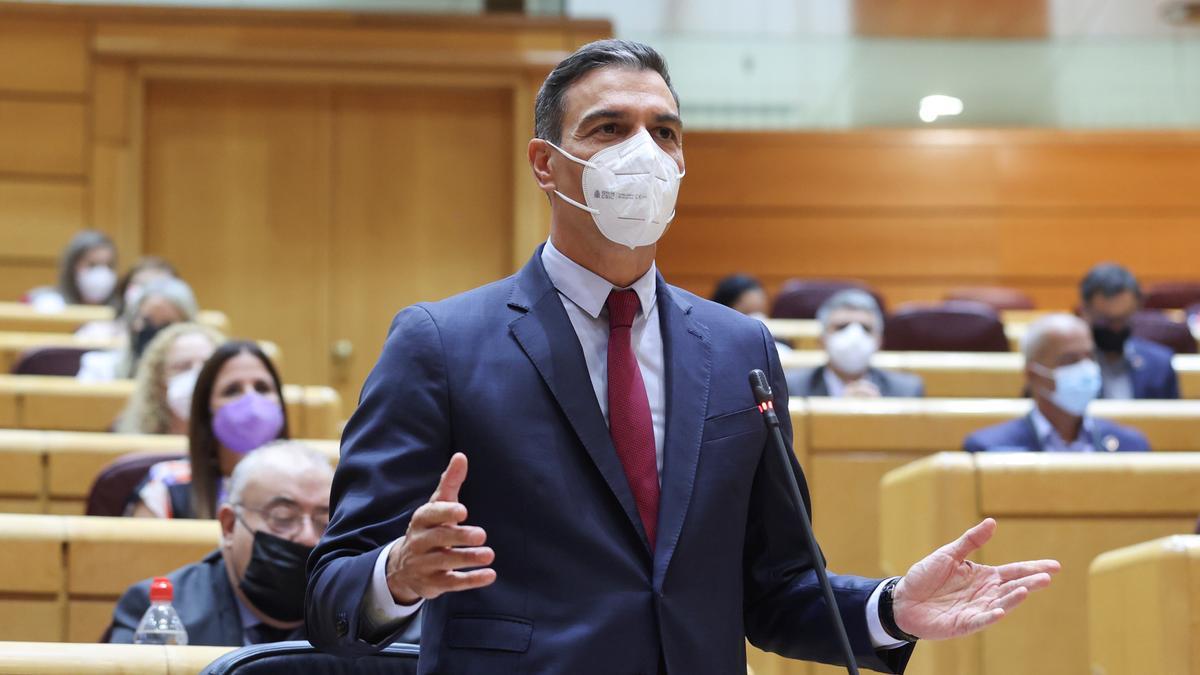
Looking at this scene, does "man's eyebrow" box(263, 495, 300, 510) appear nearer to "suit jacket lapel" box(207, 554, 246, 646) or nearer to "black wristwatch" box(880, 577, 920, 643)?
"suit jacket lapel" box(207, 554, 246, 646)

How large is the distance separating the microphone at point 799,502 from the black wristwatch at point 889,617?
3cm

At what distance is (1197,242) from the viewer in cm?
784

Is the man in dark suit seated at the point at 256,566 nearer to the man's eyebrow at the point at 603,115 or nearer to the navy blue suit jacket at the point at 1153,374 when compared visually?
the man's eyebrow at the point at 603,115

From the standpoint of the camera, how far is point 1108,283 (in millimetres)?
4688

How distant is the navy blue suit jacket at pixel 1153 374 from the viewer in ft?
13.5

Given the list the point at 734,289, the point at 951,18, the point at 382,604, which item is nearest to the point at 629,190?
the point at 382,604

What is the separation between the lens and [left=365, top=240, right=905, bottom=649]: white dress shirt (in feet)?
3.87

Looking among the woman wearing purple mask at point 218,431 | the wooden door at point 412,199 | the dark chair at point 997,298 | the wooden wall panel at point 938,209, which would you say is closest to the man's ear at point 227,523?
the woman wearing purple mask at point 218,431

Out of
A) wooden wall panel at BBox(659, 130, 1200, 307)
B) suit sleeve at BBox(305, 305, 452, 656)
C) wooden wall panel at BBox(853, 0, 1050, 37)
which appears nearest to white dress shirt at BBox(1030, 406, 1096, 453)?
suit sleeve at BBox(305, 305, 452, 656)

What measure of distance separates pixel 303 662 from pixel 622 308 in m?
0.45

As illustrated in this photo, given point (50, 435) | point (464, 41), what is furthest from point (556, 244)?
point (464, 41)

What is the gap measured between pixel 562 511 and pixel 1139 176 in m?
7.38

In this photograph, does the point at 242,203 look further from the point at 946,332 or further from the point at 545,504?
the point at 545,504

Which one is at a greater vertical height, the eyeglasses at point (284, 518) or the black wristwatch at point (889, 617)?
the black wristwatch at point (889, 617)
